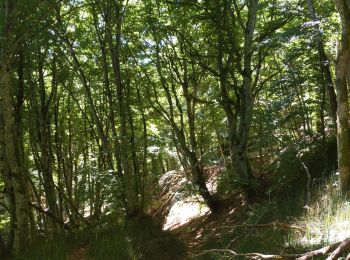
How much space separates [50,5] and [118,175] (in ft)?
14.6

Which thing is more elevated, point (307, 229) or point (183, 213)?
point (183, 213)

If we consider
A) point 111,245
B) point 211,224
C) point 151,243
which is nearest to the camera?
point 111,245

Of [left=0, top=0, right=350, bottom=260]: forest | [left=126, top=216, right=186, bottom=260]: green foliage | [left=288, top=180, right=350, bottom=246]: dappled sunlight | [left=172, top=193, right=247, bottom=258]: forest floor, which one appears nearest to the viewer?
[left=288, top=180, right=350, bottom=246]: dappled sunlight

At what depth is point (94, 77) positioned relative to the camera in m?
12.1

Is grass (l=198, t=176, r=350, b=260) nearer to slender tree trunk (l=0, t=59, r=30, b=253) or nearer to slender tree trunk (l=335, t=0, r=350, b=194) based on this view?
slender tree trunk (l=335, t=0, r=350, b=194)

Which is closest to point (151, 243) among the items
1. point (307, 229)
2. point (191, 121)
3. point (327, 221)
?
point (307, 229)

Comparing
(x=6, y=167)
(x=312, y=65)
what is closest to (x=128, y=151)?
(x=6, y=167)

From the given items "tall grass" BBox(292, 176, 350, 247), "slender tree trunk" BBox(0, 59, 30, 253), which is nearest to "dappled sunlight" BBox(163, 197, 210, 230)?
"slender tree trunk" BBox(0, 59, 30, 253)

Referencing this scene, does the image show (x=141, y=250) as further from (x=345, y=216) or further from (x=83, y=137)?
(x=83, y=137)

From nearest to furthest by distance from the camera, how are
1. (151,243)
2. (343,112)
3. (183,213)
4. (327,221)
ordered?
1. (327,221)
2. (343,112)
3. (151,243)
4. (183,213)

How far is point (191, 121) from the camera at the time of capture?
10.9 metres

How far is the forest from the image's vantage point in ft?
20.1

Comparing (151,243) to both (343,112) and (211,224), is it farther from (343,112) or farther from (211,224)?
(343,112)

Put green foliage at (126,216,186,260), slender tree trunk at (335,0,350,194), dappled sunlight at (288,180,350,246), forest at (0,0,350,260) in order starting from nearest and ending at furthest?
dappled sunlight at (288,180,350,246), slender tree trunk at (335,0,350,194), forest at (0,0,350,260), green foliage at (126,216,186,260)
